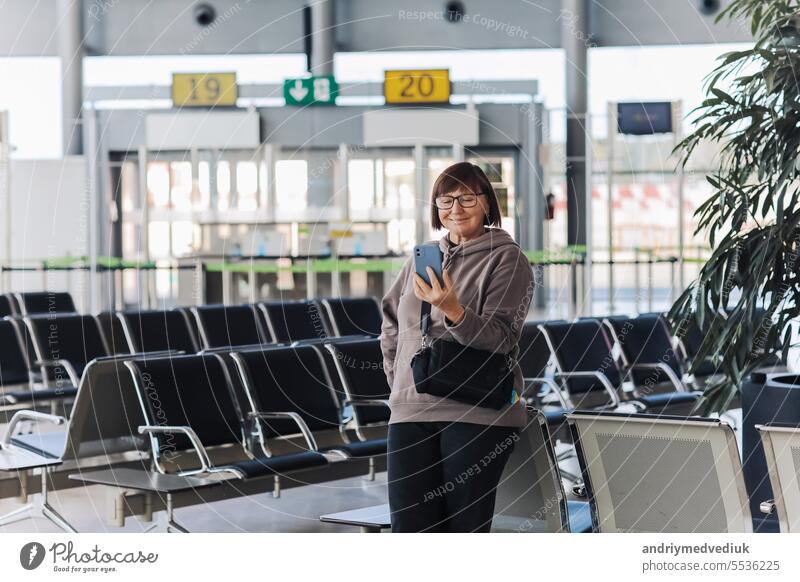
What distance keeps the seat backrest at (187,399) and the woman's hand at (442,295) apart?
233 centimetres

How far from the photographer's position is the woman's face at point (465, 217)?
3.02m

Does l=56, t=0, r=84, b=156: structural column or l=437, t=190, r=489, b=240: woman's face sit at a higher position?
l=56, t=0, r=84, b=156: structural column

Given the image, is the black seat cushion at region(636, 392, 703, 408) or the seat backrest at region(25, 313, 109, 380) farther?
the seat backrest at region(25, 313, 109, 380)

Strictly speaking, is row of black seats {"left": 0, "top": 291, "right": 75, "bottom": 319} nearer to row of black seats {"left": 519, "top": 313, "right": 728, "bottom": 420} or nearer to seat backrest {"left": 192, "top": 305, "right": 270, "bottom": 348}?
seat backrest {"left": 192, "top": 305, "right": 270, "bottom": 348}

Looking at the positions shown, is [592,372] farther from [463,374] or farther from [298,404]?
[463,374]

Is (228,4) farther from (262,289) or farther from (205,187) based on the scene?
(262,289)

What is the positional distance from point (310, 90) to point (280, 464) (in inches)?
438

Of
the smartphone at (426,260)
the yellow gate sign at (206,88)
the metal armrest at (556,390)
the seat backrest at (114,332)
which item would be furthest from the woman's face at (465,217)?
the yellow gate sign at (206,88)

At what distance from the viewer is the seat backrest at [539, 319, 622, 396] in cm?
667

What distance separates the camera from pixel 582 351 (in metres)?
6.80

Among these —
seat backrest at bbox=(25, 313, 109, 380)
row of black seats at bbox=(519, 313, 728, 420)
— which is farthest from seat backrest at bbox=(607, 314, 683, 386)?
seat backrest at bbox=(25, 313, 109, 380)

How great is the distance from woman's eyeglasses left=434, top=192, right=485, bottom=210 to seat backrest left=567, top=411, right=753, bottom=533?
0.66m

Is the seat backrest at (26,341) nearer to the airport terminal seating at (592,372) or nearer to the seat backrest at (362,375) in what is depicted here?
the seat backrest at (362,375)
